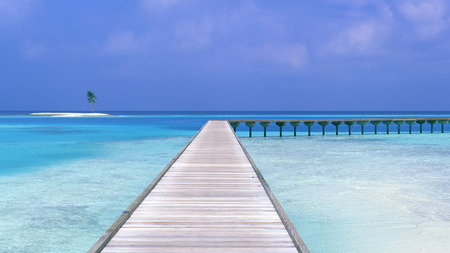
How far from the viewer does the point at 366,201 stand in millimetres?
6840

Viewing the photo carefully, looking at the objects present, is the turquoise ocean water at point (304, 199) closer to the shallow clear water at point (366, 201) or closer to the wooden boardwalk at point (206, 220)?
the shallow clear water at point (366, 201)

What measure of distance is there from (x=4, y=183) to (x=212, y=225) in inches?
301

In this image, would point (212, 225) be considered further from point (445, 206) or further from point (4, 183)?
point (4, 183)

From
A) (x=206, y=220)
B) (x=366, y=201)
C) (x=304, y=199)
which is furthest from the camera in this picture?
(x=304, y=199)

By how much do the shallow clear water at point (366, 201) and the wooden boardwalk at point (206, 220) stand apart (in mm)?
1293

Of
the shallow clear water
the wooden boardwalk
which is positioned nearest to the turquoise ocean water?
the shallow clear water

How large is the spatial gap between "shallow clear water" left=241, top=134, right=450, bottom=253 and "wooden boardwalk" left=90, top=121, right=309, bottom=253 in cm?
129

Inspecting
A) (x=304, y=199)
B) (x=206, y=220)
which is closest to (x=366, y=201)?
(x=304, y=199)

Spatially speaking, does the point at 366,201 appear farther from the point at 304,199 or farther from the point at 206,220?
the point at 206,220

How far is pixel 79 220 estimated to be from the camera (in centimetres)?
581

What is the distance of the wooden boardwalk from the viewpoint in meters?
2.87

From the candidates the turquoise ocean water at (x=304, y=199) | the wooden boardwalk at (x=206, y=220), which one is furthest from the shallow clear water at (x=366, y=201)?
the wooden boardwalk at (x=206, y=220)

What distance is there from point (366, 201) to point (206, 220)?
4327 millimetres

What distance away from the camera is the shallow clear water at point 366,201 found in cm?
493
